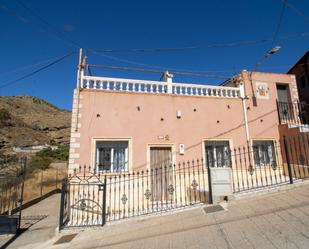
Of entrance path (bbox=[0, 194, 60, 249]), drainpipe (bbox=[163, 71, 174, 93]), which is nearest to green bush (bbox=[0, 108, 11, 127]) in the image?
entrance path (bbox=[0, 194, 60, 249])

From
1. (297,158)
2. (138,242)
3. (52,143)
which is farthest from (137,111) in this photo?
(52,143)

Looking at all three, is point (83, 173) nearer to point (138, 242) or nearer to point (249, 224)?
point (138, 242)

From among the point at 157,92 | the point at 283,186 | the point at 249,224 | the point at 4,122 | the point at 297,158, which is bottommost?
the point at 249,224

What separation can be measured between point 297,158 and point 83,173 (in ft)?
29.8

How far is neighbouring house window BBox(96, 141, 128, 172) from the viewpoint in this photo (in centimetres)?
798

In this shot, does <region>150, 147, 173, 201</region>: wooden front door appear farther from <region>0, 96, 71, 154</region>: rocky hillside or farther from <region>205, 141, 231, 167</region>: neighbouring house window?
<region>0, 96, 71, 154</region>: rocky hillside

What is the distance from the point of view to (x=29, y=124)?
40.8 metres

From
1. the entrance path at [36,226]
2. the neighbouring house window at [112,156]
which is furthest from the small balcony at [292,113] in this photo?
the entrance path at [36,226]

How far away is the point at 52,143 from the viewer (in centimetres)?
3778

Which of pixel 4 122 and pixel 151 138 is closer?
pixel 151 138

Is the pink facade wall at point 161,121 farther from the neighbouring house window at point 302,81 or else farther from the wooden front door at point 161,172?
the neighbouring house window at point 302,81

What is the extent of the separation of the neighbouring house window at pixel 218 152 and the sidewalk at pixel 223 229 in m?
3.32

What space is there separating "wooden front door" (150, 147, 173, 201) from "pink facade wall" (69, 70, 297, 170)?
0.34 metres

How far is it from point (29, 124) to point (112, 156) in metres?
39.8
